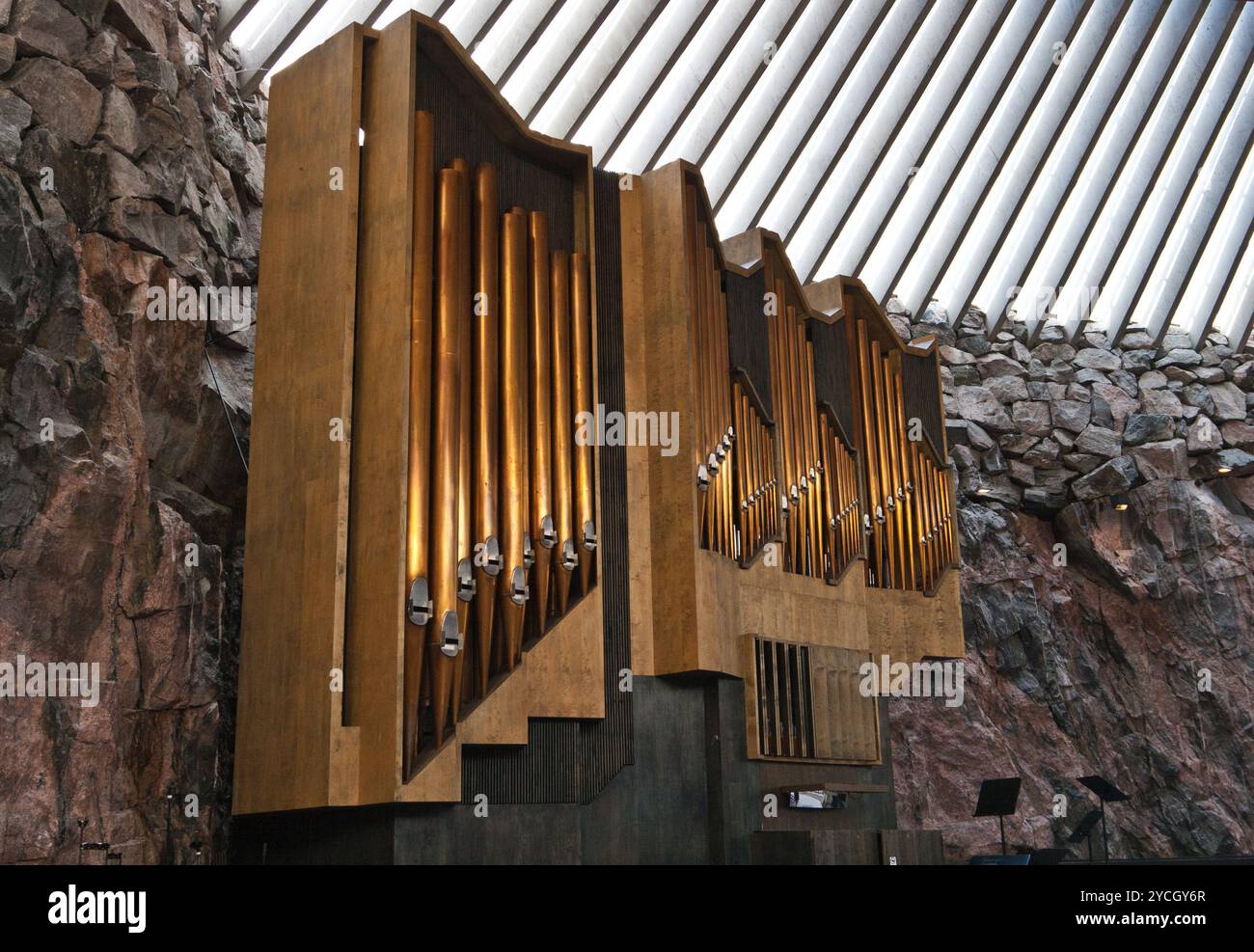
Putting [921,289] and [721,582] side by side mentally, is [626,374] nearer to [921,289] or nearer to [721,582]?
[721,582]

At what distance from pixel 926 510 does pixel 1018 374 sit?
3728 mm

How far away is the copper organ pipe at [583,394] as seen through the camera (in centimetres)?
639

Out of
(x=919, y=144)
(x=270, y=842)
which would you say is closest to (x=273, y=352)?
(x=270, y=842)


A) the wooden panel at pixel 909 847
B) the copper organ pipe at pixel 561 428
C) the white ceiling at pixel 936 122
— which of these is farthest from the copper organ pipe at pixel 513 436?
the wooden panel at pixel 909 847

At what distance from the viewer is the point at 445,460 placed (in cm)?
579

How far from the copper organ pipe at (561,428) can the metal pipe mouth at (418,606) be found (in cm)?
91

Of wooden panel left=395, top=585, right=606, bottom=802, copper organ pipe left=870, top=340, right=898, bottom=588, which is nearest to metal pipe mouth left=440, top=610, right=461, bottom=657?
wooden panel left=395, top=585, right=606, bottom=802

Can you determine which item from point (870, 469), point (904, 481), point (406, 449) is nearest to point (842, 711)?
point (870, 469)

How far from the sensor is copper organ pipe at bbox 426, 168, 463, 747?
18.1ft

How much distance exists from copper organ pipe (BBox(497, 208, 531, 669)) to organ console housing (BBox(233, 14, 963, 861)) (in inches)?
0.6

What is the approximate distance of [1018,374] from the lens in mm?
12914

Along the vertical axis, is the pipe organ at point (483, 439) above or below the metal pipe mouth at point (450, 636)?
above

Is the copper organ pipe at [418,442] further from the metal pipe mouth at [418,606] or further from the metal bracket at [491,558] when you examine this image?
the metal bracket at [491,558]

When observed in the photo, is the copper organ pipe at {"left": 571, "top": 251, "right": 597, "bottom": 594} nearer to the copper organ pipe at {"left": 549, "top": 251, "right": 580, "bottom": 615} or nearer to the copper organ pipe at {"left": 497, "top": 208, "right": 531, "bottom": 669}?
the copper organ pipe at {"left": 549, "top": 251, "right": 580, "bottom": 615}
